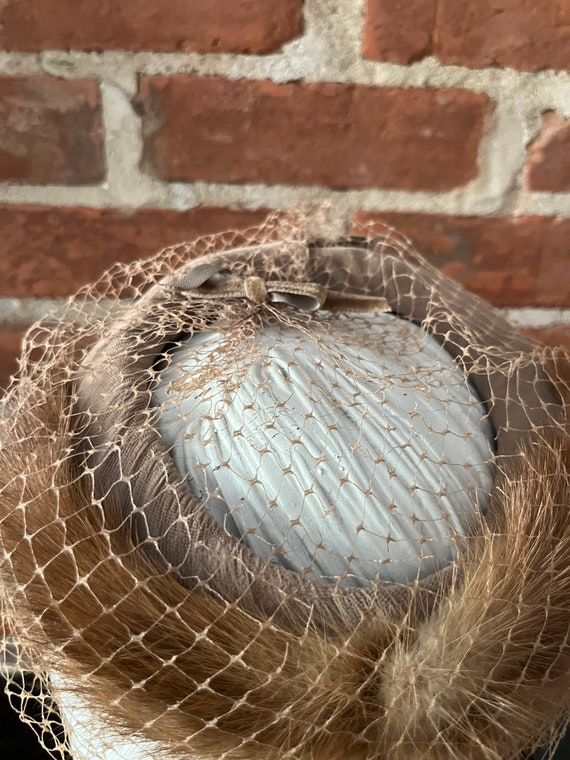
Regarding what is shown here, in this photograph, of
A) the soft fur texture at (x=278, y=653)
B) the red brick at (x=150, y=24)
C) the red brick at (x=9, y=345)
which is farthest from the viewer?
the red brick at (x=9, y=345)

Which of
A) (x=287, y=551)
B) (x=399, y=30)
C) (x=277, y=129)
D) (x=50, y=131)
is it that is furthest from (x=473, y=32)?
(x=287, y=551)

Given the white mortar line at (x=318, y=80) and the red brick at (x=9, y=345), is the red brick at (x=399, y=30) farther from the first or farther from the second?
the red brick at (x=9, y=345)

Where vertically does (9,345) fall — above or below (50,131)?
below

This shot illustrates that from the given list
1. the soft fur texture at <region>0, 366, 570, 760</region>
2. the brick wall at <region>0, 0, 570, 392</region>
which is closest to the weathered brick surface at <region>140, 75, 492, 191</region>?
the brick wall at <region>0, 0, 570, 392</region>

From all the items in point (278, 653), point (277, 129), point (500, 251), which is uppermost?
point (277, 129)

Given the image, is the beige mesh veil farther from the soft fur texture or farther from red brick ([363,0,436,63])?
red brick ([363,0,436,63])

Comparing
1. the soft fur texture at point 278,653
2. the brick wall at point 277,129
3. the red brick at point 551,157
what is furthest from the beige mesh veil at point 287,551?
the red brick at point 551,157

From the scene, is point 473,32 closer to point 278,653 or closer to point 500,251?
point 500,251
